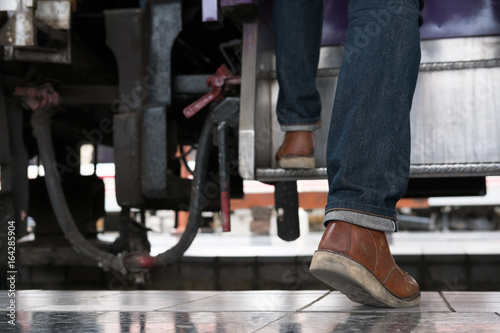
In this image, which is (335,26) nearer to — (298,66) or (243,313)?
(298,66)

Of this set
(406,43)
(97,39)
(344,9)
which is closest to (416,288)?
(406,43)

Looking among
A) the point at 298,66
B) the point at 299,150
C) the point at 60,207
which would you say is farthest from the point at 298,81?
the point at 60,207

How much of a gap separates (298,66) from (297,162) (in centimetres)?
30

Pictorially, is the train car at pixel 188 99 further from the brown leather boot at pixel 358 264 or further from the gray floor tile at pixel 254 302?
the brown leather boot at pixel 358 264

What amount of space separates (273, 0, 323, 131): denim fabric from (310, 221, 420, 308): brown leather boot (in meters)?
0.65

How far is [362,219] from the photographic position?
1.45m

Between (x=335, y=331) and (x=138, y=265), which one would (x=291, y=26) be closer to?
(x=335, y=331)

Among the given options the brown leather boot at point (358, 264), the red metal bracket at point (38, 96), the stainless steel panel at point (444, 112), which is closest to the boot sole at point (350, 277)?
the brown leather boot at point (358, 264)

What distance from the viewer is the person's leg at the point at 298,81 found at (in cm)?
206

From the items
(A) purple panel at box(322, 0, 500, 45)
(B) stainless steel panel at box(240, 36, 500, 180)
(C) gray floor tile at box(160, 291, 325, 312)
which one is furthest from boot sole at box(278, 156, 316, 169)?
(A) purple panel at box(322, 0, 500, 45)

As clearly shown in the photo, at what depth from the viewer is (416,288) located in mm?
1587

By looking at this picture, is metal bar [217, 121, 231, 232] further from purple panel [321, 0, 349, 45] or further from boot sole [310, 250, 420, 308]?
boot sole [310, 250, 420, 308]

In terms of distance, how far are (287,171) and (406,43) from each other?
0.74 metres

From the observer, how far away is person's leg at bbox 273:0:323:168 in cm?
206
